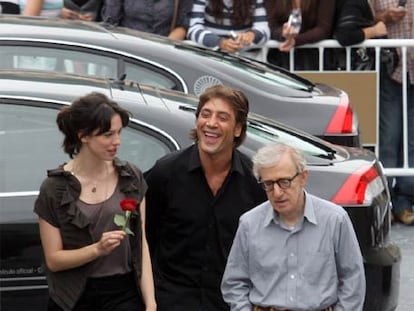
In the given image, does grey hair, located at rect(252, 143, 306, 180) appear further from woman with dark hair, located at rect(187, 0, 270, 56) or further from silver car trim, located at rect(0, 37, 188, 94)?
woman with dark hair, located at rect(187, 0, 270, 56)

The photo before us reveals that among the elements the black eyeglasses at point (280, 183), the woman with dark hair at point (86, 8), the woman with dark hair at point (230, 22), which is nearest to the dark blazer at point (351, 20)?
the woman with dark hair at point (230, 22)

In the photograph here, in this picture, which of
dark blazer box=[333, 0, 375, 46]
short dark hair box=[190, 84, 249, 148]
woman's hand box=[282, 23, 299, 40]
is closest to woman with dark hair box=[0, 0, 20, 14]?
woman's hand box=[282, 23, 299, 40]

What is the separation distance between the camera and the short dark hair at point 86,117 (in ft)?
16.8

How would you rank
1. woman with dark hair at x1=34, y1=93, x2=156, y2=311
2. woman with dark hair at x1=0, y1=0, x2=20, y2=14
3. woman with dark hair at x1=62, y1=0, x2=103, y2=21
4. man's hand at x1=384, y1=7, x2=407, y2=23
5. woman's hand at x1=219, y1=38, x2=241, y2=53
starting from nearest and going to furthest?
woman with dark hair at x1=34, y1=93, x2=156, y2=311, woman's hand at x1=219, y1=38, x2=241, y2=53, woman with dark hair at x1=0, y1=0, x2=20, y2=14, man's hand at x1=384, y1=7, x2=407, y2=23, woman with dark hair at x1=62, y1=0, x2=103, y2=21

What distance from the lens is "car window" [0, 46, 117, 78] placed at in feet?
26.7

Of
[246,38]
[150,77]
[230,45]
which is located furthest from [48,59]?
[246,38]

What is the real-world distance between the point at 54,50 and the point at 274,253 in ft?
11.7

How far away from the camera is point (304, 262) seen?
193 inches

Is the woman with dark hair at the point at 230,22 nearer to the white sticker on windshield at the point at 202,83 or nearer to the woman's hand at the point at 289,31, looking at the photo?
the woman's hand at the point at 289,31

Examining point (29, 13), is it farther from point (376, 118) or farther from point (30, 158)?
point (30, 158)

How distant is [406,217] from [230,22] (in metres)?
2.18

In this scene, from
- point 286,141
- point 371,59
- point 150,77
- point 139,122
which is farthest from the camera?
point 371,59

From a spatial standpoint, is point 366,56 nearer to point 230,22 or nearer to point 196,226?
point 230,22

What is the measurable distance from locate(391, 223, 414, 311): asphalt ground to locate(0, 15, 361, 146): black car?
103 cm
